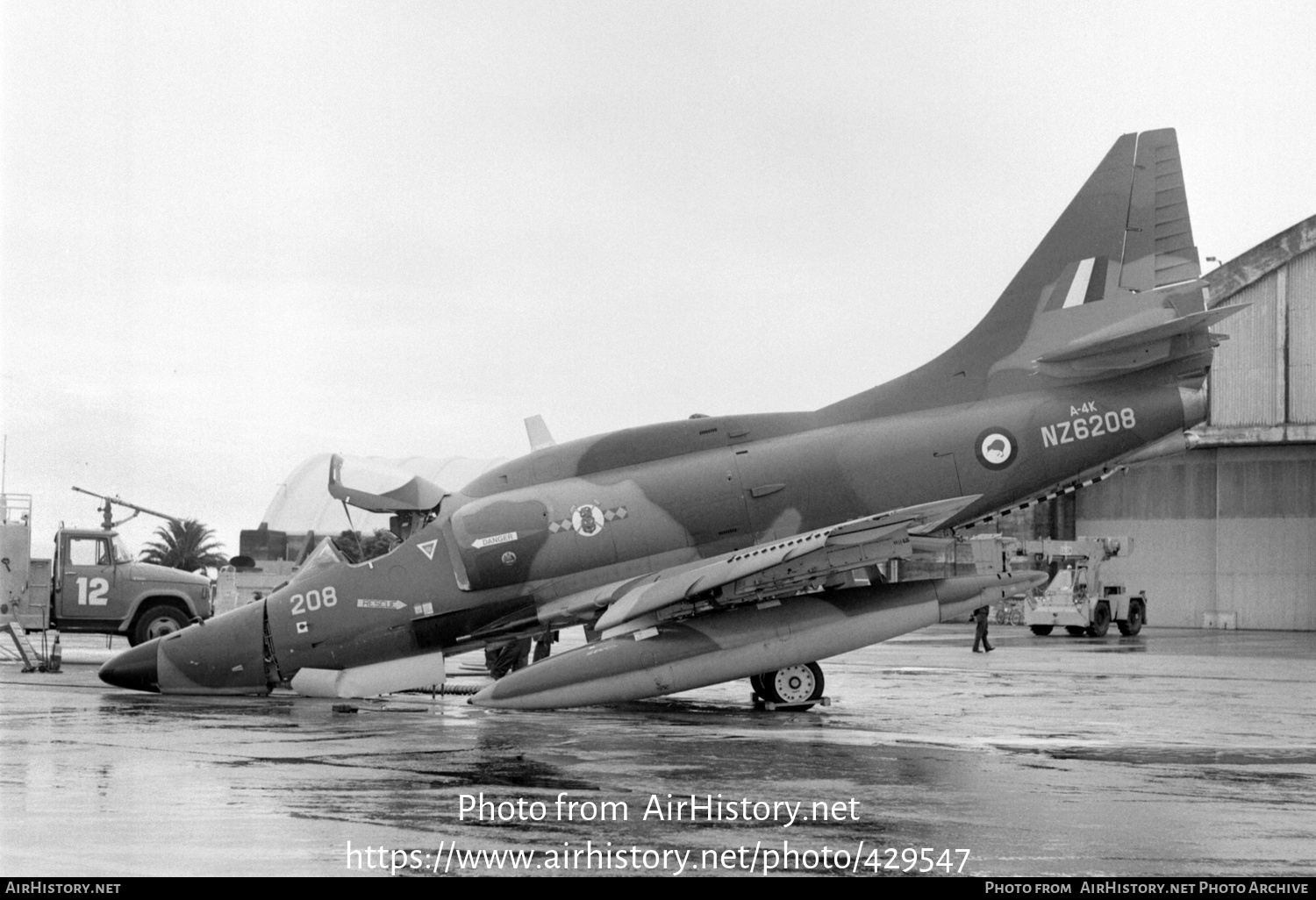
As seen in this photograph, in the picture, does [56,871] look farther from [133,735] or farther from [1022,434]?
[1022,434]

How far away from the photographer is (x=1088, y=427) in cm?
1555

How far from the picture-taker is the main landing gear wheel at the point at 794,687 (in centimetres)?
1552

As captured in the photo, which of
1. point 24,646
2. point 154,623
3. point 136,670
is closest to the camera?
point 136,670

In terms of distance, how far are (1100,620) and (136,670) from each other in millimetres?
31403

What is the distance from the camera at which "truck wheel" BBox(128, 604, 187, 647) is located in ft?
85.5

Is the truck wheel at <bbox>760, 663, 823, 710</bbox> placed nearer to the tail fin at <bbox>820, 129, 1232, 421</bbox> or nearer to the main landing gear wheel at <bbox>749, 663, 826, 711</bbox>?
the main landing gear wheel at <bbox>749, 663, 826, 711</bbox>

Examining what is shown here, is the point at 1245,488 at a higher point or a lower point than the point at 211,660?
higher

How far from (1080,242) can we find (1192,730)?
577cm

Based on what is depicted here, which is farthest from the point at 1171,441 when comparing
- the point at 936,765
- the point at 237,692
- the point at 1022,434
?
the point at 237,692

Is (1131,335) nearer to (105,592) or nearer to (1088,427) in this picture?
(1088,427)

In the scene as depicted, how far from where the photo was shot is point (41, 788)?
8773 mm

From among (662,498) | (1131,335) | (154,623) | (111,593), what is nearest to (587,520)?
(662,498)

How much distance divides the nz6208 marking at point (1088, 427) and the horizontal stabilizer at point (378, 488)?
6.86m

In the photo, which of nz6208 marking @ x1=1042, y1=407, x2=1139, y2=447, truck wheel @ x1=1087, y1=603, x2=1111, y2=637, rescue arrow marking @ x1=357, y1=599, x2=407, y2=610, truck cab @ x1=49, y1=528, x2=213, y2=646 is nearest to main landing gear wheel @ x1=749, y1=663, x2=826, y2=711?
nz6208 marking @ x1=1042, y1=407, x2=1139, y2=447
